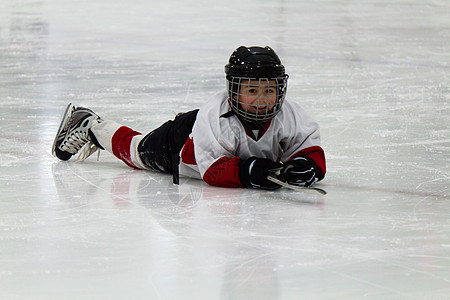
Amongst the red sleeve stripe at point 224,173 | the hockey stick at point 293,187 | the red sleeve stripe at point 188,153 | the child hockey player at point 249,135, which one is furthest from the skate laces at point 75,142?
the hockey stick at point 293,187

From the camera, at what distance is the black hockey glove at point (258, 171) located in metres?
2.52

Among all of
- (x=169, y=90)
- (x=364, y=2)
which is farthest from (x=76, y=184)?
(x=364, y=2)

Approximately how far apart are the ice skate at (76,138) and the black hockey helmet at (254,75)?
2.57 feet

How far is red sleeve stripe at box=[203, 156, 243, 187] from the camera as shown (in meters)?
2.58

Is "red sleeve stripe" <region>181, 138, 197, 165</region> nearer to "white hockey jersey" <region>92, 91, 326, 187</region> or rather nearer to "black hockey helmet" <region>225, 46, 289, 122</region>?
"white hockey jersey" <region>92, 91, 326, 187</region>

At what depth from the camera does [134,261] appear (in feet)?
6.33

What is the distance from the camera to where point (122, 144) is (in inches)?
119

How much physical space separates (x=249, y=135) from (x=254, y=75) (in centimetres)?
21

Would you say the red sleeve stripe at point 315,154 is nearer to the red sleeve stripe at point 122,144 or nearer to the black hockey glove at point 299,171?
the black hockey glove at point 299,171

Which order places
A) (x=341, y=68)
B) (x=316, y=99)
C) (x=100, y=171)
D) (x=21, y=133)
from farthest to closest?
(x=341, y=68) < (x=316, y=99) < (x=21, y=133) < (x=100, y=171)

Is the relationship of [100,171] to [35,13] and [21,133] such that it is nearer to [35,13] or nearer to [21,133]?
[21,133]

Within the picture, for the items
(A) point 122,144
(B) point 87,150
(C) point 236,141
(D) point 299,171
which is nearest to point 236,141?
(C) point 236,141

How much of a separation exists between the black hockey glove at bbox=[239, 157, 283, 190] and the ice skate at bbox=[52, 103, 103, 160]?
77cm

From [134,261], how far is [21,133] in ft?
5.52
